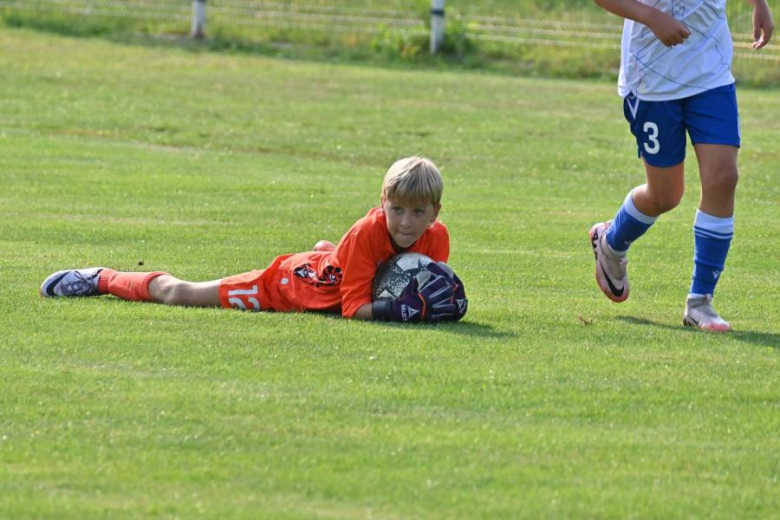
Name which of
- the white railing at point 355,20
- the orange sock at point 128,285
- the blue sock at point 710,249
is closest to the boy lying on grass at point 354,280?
the orange sock at point 128,285

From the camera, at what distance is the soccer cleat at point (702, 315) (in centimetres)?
661

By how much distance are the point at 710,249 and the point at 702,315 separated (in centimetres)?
31

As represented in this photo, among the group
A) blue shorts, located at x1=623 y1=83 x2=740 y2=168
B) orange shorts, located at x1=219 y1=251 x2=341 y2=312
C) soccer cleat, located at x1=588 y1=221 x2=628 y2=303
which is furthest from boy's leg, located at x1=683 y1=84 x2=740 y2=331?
orange shorts, located at x1=219 y1=251 x2=341 y2=312

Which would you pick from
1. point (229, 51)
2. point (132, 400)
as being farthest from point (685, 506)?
point (229, 51)

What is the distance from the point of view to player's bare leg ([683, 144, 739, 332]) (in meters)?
6.56

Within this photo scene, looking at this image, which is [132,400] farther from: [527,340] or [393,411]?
[527,340]

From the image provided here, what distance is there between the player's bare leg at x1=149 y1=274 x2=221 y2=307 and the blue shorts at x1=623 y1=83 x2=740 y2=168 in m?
2.16

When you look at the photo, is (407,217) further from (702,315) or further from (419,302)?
(702,315)

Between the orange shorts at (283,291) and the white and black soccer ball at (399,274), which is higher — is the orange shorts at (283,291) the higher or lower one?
the lower one

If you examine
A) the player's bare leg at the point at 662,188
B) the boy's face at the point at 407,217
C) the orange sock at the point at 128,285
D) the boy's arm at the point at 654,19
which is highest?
the boy's arm at the point at 654,19

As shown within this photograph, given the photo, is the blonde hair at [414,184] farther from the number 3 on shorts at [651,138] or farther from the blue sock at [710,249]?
the blue sock at [710,249]

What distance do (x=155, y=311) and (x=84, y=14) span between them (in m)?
25.6

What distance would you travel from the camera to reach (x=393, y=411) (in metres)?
4.94

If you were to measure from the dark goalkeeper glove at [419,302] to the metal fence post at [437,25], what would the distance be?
21021mm
